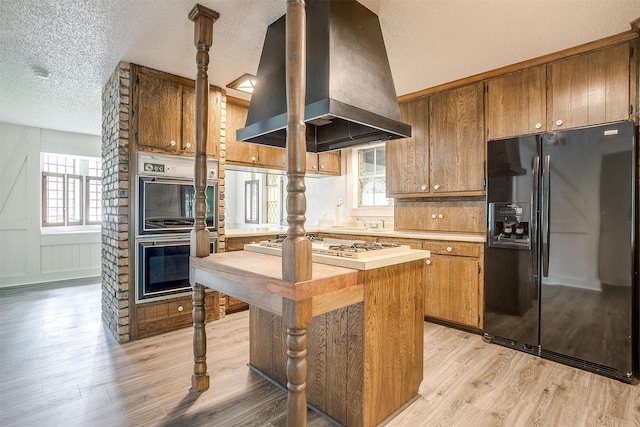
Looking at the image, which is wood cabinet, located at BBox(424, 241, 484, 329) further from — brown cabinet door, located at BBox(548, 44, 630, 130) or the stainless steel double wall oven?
the stainless steel double wall oven

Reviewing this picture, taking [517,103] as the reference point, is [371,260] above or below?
below

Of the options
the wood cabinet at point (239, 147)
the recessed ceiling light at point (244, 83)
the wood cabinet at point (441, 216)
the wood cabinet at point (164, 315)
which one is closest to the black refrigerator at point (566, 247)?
the wood cabinet at point (441, 216)

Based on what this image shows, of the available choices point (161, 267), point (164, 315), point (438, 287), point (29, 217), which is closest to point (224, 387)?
point (164, 315)

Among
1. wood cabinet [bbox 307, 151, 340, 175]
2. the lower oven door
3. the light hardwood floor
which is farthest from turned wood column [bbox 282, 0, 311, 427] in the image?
wood cabinet [bbox 307, 151, 340, 175]

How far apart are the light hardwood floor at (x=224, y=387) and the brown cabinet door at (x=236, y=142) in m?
1.93

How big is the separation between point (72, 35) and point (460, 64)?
3.16 m

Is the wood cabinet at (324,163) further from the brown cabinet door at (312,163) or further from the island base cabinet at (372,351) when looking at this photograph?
the island base cabinet at (372,351)

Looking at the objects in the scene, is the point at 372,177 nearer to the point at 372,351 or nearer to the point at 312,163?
the point at 312,163

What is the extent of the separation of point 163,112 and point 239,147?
934 millimetres

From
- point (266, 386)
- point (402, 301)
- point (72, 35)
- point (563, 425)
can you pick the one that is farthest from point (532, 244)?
point (72, 35)

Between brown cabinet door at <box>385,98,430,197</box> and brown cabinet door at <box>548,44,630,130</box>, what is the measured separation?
3.92ft

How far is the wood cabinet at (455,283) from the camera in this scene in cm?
302

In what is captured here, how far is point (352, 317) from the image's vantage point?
65.9 inches

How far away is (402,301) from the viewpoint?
1.86m
